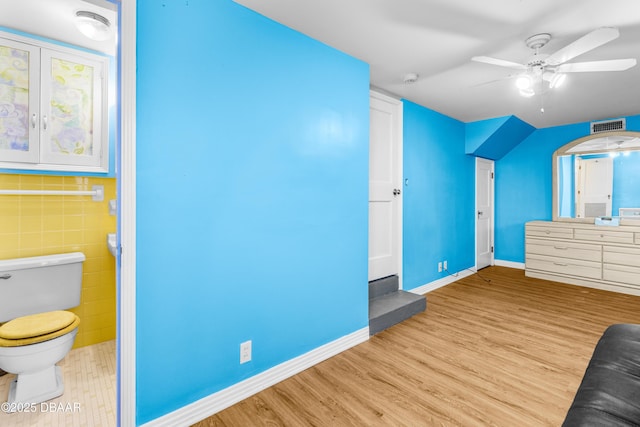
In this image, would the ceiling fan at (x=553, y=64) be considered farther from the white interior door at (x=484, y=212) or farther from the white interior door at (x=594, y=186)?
the white interior door at (x=594, y=186)

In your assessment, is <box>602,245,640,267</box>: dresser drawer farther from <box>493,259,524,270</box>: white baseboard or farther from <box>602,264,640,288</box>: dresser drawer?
<box>493,259,524,270</box>: white baseboard

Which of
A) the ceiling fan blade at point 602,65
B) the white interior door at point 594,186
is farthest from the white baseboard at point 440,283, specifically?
the ceiling fan blade at point 602,65

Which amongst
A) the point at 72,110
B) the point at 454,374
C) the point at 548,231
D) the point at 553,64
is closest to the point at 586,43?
the point at 553,64

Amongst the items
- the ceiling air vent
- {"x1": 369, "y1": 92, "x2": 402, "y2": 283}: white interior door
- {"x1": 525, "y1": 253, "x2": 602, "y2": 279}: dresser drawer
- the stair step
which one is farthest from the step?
the ceiling air vent

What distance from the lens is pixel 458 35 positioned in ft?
7.02

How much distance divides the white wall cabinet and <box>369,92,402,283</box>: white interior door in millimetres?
2485

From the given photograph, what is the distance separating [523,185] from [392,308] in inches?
151

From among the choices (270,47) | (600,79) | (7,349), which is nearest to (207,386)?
(7,349)

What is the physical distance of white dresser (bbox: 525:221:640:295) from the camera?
12.5 feet

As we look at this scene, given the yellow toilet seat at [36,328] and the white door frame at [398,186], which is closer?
the yellow toilet seat at [36,328]

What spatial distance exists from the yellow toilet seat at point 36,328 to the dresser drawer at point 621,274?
5.85m

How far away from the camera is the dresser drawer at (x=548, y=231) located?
4.32 metres

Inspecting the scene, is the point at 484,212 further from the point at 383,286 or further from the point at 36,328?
the point at 36,328

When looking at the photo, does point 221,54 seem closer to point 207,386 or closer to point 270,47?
point 270,47
